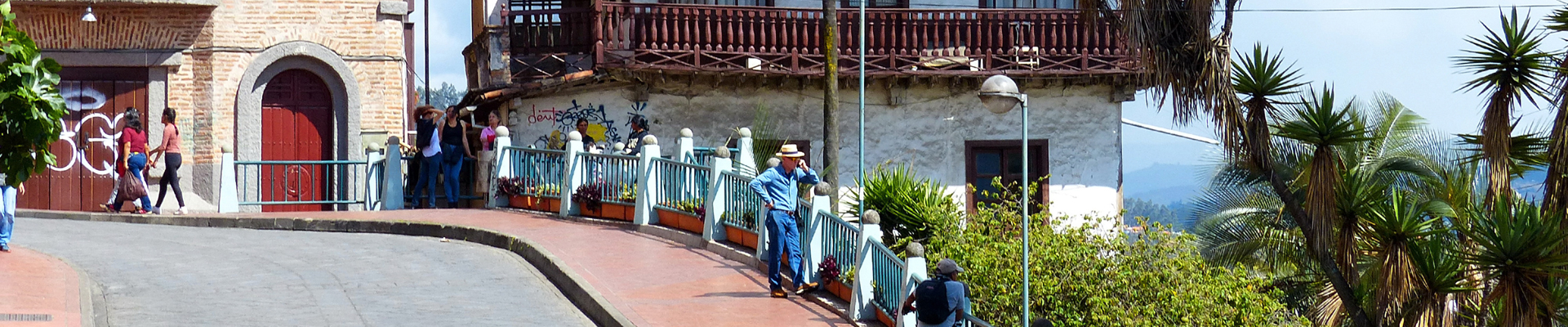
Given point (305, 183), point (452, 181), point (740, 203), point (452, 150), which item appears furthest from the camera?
point (305, 183)

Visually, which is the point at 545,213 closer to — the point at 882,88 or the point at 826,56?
the point at 826,56

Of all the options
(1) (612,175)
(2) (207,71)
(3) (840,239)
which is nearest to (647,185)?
(1) (612,175)

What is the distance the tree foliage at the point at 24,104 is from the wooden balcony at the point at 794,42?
27.6 feet

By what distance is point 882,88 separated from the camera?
70.6 feet

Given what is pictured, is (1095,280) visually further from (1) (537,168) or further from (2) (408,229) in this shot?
(2) (408,229)

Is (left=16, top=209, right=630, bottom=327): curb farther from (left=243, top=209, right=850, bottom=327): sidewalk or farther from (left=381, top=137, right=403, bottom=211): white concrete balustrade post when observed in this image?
(left=381, top=137, right=403, bottom=211): white concrete balustrade post

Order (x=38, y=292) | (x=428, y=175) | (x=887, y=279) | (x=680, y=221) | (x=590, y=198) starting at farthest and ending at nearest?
(x=428, y=175) → (x=590, y=198) → (x=680, y=221) → (x=887, y=279) → (x=38, y=292)

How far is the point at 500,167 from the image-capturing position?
19297mm

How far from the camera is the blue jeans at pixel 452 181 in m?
19.6

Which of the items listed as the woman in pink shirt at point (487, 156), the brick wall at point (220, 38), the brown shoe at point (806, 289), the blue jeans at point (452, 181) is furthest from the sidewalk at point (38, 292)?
the brick wall at point (220, 38)

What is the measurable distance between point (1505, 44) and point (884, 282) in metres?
6.84

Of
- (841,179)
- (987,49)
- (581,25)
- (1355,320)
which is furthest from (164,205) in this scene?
(1355,320)

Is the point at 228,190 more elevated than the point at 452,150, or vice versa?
the point at 452,150

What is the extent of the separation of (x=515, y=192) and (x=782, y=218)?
6868 millimetres
